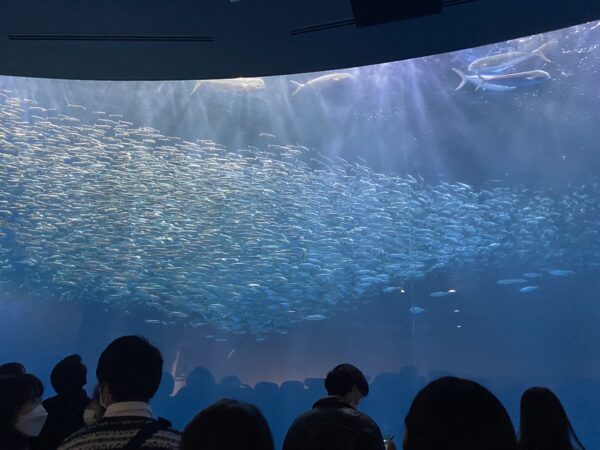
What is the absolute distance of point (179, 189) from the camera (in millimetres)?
13727

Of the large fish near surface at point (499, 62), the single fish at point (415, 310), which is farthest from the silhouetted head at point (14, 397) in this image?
the single fish at point (415, 310)

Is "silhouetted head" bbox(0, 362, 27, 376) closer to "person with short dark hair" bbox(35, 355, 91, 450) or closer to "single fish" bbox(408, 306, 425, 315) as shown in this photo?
"person with short dark hair" bbox(35, 355, 91, 450)

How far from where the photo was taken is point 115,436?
142 centimetres

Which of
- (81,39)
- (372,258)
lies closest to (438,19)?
(81,39)

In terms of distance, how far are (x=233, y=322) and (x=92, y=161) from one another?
988 cm

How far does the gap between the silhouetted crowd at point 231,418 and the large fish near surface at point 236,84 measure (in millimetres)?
10044

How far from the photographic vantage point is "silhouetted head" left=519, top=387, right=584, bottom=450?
1.58 metres

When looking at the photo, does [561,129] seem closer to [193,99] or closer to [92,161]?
[193,99]

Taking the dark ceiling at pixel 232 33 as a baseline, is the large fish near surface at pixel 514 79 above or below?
above

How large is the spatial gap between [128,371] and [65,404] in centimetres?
106

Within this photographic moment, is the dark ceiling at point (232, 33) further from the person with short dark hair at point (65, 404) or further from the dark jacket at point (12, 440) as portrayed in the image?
the dark jacket at point (12, 440)

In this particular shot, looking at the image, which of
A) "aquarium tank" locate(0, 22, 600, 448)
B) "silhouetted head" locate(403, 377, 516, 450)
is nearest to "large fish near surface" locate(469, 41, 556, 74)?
"aquarium tank" locate(0, 22, 600, 448)

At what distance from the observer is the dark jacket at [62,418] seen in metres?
2.19

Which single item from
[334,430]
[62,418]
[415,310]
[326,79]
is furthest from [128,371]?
[415,310]
